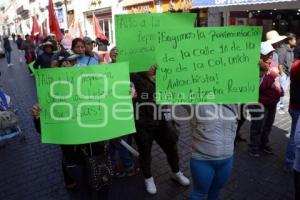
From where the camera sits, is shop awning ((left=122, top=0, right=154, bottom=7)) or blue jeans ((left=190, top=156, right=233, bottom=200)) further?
shop awning ((left=122, top=0, right=154, bottom=7))

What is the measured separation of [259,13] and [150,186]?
962 centimetres

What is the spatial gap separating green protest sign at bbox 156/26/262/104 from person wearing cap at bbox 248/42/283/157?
1531 mm

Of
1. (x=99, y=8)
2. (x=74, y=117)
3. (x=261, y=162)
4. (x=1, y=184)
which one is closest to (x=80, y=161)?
(x=74, y=117)

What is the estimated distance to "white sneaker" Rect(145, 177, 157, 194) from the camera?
403 cm

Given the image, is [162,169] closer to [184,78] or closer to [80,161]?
[80,161]

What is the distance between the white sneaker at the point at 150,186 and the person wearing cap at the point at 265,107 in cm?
172

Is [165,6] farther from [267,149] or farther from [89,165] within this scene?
[89,165]

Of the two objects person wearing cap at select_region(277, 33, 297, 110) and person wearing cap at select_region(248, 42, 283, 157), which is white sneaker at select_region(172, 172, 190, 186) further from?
person wearing cap at select_region(277, 33, 297, 110)

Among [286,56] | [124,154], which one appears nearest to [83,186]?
[124,154]

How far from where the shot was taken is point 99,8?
23.0 meters

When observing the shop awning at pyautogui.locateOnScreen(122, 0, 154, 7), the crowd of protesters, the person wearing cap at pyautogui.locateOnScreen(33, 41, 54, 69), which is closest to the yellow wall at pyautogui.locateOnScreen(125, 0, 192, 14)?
the shop awning at pyautogui.locateOnScreen(122, 0, 154, 7)

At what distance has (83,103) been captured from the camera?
8.82 feet

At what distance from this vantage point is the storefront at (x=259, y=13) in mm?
10337

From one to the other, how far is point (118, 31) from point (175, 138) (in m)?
1.48
